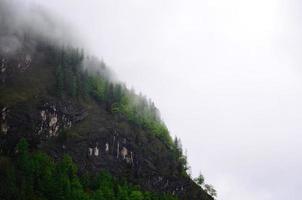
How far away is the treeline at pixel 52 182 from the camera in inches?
5217

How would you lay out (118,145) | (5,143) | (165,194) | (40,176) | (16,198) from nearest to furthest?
(16,198), (40,176), (5,143), (165,194), (118,145)

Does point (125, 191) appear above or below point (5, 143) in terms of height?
below

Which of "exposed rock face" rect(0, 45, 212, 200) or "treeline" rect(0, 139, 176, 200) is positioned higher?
"exposed rock face" rect(0, 45, 212, 200)

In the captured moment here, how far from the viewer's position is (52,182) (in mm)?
144000

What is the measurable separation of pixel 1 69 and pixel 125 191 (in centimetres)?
6959

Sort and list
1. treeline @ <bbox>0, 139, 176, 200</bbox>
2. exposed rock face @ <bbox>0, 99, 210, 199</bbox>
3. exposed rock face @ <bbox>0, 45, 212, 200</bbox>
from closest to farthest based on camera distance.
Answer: treeline @ <bbox>0, 139, 176, 200</bbox> → exposed rock face @ <bbox>0, 99, 210, 199</bbox> → exposed rock face @ <bbox>0, 45, 212, 200</bbox>

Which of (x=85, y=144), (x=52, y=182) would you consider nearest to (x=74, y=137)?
(x=85, y=144)

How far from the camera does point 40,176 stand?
5743 inches

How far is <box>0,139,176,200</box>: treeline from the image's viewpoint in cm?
13250

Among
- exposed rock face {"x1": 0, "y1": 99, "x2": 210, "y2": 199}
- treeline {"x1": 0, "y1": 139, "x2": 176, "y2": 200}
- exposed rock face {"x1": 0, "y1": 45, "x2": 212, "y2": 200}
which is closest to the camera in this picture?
treeline {"x1": 0, "y1": 139, "x2": 176, "y2": 200}

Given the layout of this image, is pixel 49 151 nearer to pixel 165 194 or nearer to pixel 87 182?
pixel 87 182

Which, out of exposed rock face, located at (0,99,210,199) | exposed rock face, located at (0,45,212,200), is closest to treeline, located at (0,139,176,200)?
exposed rock face, located at (0,99,210,199)

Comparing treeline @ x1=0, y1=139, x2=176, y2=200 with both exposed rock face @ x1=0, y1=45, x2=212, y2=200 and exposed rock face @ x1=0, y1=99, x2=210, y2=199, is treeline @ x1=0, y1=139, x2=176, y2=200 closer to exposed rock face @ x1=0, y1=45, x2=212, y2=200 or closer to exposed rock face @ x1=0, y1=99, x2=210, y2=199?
exposed rock face @ x1=0, y1=99, x2=210, y2=199

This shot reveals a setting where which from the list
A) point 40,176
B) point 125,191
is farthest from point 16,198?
point 125,191
